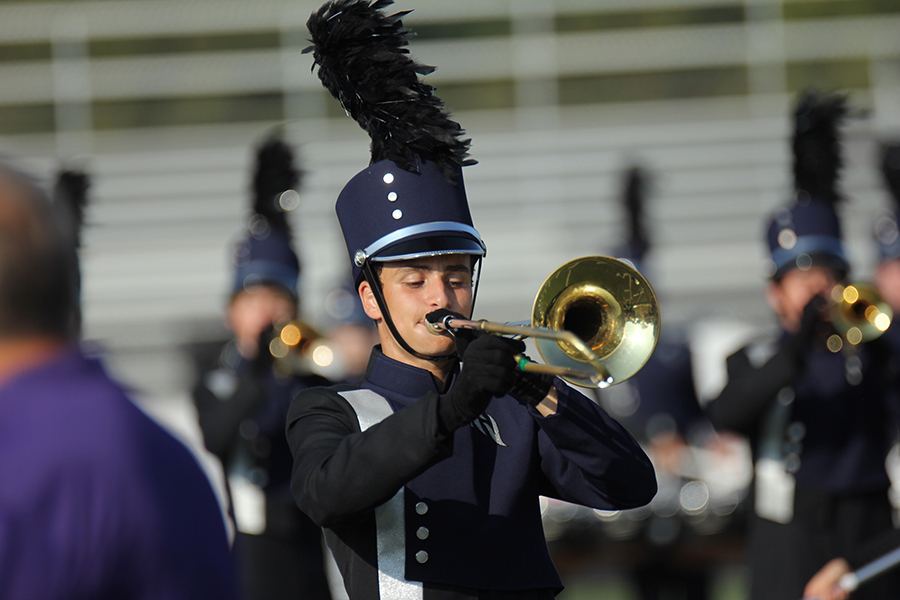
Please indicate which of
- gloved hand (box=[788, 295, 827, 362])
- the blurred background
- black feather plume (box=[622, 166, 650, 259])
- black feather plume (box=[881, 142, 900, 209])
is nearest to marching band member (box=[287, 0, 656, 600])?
gloved hand (box=[788, 295, 827, 362])

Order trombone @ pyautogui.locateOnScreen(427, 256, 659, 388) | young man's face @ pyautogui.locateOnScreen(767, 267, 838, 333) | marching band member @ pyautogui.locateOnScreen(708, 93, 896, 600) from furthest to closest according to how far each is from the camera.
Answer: young man's face @ pyautogui.locateOnScreen(767, 267, 838, 333) < marching band member @ pyautogui.locateOnScreen(708, 93, 896, 600) < trombone @ pyautogui.locateOnScreen(427, 256, 659, 388)

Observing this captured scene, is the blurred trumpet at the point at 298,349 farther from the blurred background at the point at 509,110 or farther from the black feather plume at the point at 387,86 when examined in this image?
the blurred background at the point at 509,110

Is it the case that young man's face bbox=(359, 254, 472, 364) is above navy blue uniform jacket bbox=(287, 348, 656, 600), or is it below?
above

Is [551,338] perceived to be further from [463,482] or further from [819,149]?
[819,149]

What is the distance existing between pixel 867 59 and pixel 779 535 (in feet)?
31.6

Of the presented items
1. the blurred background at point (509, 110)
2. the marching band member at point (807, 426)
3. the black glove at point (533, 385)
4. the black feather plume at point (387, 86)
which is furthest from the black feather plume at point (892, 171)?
the blurred background at point (509, 110)

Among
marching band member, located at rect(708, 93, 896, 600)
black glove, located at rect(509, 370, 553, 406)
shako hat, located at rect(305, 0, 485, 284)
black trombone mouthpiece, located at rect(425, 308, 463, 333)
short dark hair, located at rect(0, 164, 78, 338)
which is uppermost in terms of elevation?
shako hat, located at rect(305, 0, 485, 284)

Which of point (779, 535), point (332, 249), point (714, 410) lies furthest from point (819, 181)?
point (332, 249)

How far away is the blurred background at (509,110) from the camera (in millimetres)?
12062

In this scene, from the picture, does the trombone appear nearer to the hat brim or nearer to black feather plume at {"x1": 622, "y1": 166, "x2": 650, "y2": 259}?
the hat brim

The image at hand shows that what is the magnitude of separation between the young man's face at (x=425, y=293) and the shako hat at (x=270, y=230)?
2955mm

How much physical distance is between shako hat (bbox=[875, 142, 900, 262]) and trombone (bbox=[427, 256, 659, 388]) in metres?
4.21

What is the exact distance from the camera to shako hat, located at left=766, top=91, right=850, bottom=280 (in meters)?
4.53

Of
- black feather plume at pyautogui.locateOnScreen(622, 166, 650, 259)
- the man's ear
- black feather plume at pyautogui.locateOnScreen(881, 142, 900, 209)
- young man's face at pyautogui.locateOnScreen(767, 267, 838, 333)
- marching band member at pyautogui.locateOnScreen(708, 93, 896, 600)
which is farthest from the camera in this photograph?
black feather plume at pyautogui.locateOnScreen(622, 166, 650, 259)
